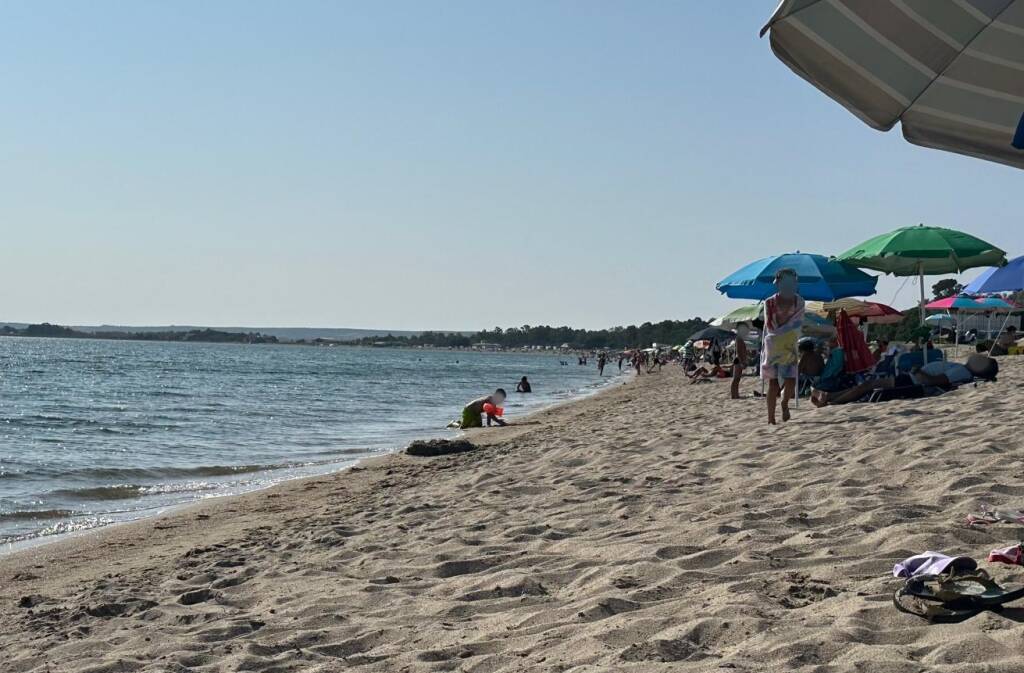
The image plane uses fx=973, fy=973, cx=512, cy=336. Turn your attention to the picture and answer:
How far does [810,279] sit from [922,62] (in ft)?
31.3

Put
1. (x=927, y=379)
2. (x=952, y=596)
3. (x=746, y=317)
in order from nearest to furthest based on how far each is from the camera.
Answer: (x=952, y=596), (x=927, y=379), (x=746, y=317)

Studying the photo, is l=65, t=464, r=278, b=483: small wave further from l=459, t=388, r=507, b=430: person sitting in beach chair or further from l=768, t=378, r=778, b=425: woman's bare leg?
l=768, t=378, r=778, b=425: woman's bare leg

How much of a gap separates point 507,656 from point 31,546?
18.9 feet

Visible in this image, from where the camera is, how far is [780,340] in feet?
32.3

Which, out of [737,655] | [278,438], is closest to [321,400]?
[278,438]

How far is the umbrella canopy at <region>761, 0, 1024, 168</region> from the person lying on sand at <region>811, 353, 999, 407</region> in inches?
317

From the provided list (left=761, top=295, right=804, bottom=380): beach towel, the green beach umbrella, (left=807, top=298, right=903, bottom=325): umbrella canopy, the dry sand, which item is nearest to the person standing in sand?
(left=761, top=295, right=804, bottom=380): beach towel

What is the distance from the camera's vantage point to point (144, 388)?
3941 cm

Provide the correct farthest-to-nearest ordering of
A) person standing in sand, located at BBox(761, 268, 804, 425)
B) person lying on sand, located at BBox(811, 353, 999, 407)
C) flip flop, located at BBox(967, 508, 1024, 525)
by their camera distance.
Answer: person lying on sand, located at BBox(811, 353, 999, 407) → person standing in sand, located at BBox(761, 268, 804, 425) → flip flop, located at BBox(967, 508, 1024, 525)

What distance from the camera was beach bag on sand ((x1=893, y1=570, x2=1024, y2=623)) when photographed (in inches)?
125

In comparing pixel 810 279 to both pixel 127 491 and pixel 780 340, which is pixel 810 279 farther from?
pixel 127 491

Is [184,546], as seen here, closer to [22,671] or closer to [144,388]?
[22,671]

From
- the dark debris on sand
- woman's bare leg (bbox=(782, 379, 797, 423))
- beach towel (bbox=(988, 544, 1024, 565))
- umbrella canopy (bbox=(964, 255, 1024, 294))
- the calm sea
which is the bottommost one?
the calm sea

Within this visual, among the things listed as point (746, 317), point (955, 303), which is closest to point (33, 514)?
point (955, 303)
